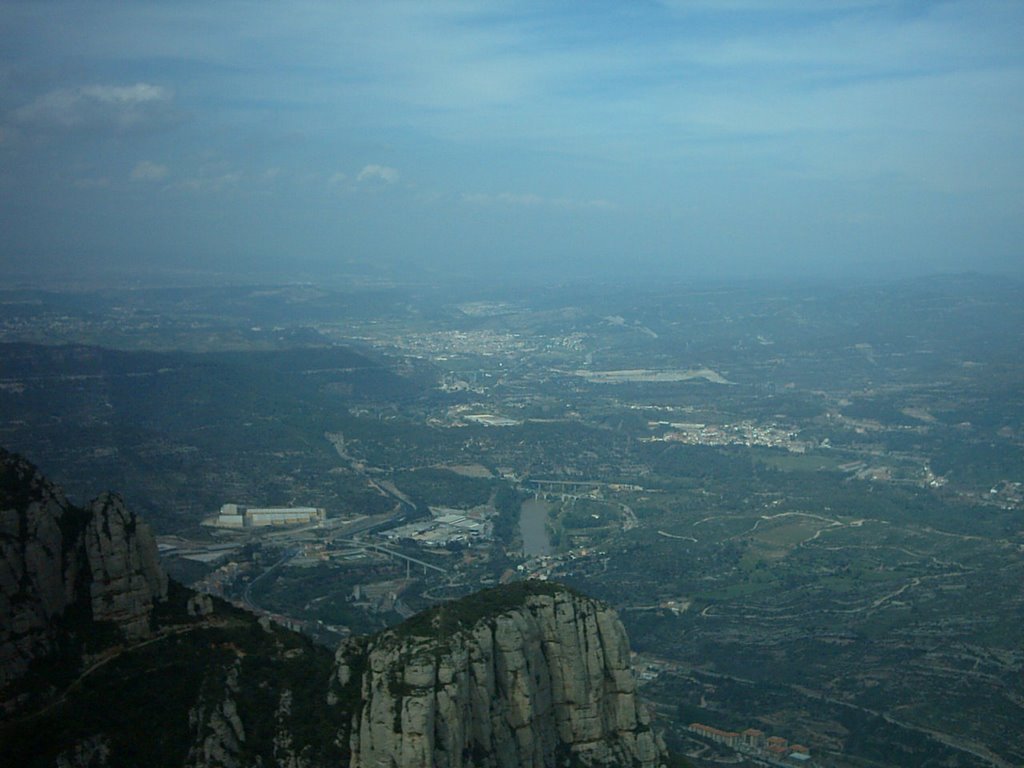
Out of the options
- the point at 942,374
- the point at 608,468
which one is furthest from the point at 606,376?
the point at 608,468

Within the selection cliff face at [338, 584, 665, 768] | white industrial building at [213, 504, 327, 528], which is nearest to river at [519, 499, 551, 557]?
white industrial building at [213, 504, 327, 528]

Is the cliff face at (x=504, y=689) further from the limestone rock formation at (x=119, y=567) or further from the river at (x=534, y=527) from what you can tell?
the river at (x=534, y=527)

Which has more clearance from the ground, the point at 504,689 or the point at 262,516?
the point at 504,689

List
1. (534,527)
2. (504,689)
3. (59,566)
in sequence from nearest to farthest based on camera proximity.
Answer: (504,689), (59,566), (534,527)

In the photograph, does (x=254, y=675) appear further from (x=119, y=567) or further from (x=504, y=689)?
(x=504, y=689)

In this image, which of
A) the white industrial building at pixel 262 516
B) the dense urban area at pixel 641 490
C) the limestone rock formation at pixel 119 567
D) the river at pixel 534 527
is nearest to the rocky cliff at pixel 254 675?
the limestone rock formation at pixel 119 567

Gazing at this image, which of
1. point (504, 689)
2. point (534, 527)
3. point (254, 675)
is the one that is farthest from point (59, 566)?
point (534, 527)

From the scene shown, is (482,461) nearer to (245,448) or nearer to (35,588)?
(245,448)

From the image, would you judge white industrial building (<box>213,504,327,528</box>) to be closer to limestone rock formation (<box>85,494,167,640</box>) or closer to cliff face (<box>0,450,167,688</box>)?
cliff face (<box>0,450,167,688</box>)
